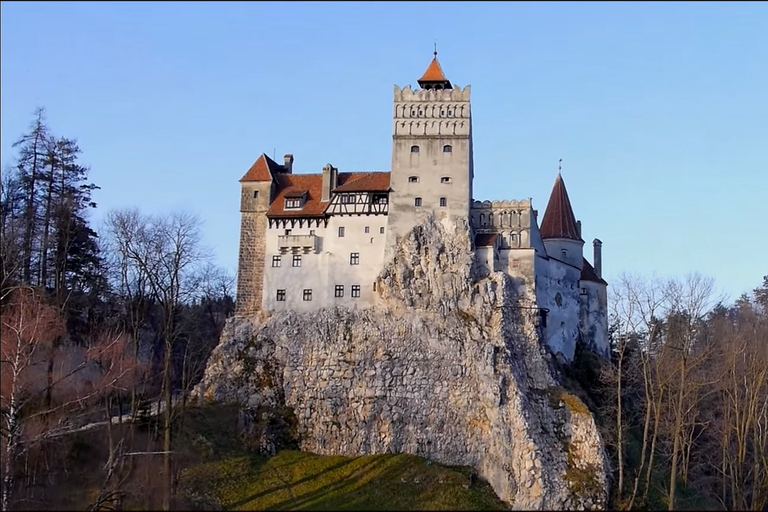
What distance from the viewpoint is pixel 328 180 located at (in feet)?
187

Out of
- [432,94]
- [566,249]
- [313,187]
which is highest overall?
[432,94]

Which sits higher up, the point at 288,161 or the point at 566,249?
the point at 288,161

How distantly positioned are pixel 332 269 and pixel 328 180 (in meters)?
5.83

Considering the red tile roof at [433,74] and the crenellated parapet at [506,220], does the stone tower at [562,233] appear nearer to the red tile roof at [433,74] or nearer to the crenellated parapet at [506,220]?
the crenellated parapet at [506,220]

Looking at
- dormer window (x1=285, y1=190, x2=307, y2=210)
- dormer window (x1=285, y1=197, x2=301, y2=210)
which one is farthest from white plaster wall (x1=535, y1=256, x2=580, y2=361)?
dormer window (x1=285, y1=197, x2=301, y2=210)

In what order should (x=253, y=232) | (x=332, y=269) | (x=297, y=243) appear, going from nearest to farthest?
1. (x=332, y=269)
2. (x=297, y=243)
3. (x=253, y=232)

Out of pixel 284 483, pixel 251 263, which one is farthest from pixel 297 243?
pixel 284 483

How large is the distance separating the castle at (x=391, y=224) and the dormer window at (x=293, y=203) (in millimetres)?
60

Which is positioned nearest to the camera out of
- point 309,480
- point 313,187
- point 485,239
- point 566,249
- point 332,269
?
point 309,480

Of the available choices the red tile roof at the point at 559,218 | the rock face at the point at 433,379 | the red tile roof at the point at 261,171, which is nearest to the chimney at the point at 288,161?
the red tile roof at the point at 261,171

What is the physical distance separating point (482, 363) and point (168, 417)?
16717 mm

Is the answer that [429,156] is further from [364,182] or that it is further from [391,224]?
[391,224]

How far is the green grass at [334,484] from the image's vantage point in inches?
1738

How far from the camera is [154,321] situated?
193ft
